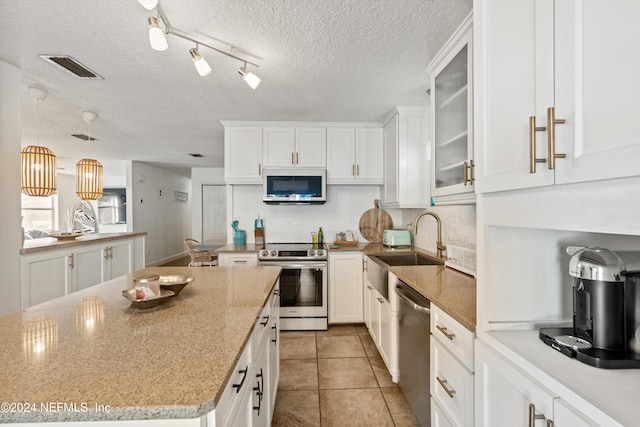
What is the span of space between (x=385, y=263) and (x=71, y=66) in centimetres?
292

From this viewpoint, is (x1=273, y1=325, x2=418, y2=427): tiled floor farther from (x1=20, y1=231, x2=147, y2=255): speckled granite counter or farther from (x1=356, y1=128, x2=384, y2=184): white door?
(x1=20, y1=231, x2=147, y2=255): speckled granite counter

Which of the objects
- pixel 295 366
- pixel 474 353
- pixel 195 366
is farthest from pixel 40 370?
Answer: pixel 295 366

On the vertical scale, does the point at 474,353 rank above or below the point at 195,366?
below

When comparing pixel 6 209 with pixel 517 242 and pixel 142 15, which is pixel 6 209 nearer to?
pixel 142 15

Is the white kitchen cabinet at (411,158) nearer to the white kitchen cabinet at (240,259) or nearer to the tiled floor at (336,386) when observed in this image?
the tiled floor at (336,386)

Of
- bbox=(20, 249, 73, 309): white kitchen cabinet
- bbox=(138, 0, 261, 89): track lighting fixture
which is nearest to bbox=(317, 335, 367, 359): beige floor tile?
bbox=(138, 0, 261, 89): track lighting fixture

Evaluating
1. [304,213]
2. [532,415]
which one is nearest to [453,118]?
[532,415]

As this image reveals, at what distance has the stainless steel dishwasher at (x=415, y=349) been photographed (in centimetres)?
161

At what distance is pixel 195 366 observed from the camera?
79 cm

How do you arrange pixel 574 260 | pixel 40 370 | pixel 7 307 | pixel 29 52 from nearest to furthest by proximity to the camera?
1. pixel 40 370
2. pixel 574 260
3. pixel 29 52
4. pixel 7 307

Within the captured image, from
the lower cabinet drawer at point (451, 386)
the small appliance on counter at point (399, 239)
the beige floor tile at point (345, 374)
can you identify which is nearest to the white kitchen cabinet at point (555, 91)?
the lower cabinet drawer at point (451, 386)

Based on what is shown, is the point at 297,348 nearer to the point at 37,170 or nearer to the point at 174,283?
the point at 174,283

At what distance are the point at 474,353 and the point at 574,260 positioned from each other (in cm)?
50

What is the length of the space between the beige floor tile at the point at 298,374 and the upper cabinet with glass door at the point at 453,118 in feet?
5.42
